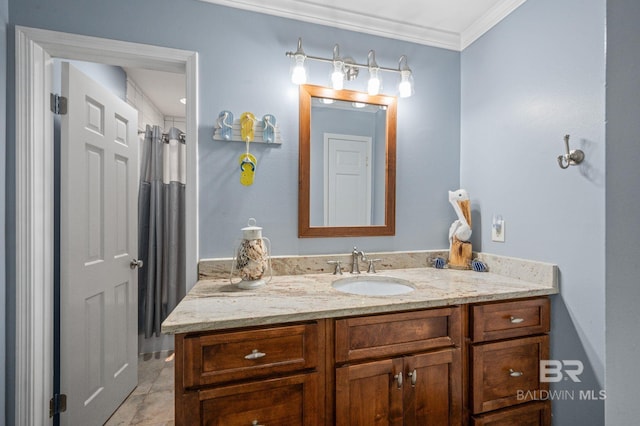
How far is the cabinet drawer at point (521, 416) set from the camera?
1327 millimetres

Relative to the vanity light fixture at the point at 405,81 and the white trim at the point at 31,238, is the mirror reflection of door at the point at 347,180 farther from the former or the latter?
the white trim at the point at 31,238

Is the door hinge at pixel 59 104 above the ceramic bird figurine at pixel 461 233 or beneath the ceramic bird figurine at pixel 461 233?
above

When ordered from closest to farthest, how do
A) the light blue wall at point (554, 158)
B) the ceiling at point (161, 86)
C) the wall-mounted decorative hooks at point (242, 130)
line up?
the light blue wall at point (554, 158)
the wall-mounted decorative hooks at point (242, 130)
the ceiling at point (161, 86)

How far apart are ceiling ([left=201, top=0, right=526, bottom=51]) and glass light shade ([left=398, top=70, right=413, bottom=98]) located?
0.30 m

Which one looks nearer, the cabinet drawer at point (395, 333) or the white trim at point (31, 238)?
the cabinet drawer at point (395, 333)

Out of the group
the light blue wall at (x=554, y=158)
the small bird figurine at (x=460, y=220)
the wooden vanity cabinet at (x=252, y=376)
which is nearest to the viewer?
the wooden vanity cabinet at (x=252, y=376)

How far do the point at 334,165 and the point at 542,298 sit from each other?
124 centimetres

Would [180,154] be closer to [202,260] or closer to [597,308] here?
[202,260]

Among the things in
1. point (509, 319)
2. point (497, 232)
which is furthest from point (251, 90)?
point (509, 319)

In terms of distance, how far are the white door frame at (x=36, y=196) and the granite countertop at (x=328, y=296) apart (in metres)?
0.71

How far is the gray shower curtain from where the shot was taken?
8.33 ft

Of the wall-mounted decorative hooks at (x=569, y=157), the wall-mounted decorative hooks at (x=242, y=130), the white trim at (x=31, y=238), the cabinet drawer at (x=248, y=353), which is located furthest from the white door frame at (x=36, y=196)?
the wall-mounted decorative hooks at (x=569, y=157)

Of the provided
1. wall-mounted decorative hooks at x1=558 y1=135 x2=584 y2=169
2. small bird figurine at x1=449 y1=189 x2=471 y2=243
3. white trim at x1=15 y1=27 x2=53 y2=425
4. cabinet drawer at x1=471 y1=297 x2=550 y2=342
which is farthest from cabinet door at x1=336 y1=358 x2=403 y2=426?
white trim at x1=15 y1=27 x2=53 y2=425

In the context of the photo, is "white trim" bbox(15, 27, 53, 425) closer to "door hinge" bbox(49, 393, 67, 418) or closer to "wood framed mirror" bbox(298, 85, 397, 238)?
"door hinge" bbox(49, 393, 67, 418)
